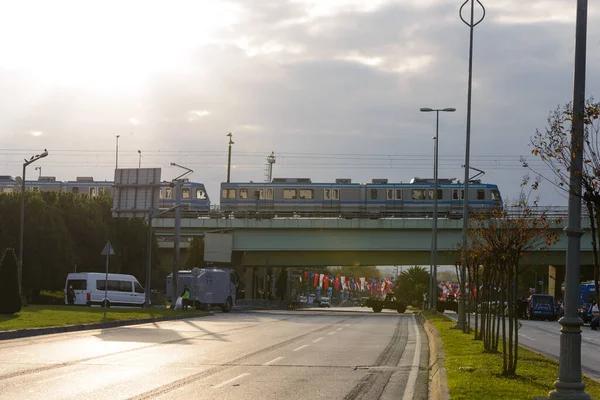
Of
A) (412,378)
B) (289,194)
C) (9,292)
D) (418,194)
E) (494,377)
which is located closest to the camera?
(494,377)

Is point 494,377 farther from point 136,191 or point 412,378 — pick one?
point 136,191

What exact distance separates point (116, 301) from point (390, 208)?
28.5 metres

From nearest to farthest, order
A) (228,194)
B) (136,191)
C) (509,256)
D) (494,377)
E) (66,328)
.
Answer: (494,377) → (509,256) → (66,328) → (136,191) → (228,194)

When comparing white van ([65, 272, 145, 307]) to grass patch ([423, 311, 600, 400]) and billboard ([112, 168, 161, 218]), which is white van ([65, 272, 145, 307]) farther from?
grass patch ([423, 311, 600, 400])

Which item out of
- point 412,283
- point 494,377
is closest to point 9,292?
point 494,377

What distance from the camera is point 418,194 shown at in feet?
243

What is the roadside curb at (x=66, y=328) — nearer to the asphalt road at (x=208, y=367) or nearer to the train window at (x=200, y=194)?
the asphalt road at (x=208, y=367)

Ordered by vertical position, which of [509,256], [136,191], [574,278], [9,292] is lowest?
[9,292]

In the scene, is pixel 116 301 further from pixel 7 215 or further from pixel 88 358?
pixel 88 358

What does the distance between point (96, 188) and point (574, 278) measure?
270 ft

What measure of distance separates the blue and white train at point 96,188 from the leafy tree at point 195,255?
8880 millimetres

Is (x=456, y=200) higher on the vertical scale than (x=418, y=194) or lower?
lower

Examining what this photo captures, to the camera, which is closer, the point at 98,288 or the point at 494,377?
the point at 494,377

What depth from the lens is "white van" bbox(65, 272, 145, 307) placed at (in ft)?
174
